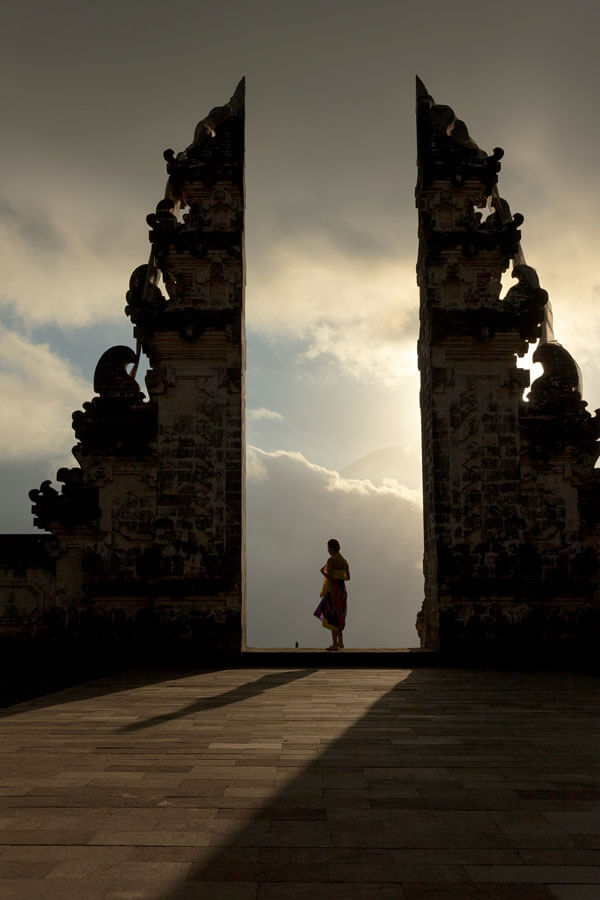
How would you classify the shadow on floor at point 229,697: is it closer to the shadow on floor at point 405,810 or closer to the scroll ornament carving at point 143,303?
the shadow on floor at point 405,810

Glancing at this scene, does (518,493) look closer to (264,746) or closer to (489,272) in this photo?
(489,272)

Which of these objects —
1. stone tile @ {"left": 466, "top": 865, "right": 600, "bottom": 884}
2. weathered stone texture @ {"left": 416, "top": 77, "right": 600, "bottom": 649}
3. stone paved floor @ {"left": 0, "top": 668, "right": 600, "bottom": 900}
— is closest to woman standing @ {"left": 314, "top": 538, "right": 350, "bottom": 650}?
weathered stone texture @ {"left": 416, "top": 77, "right": 600, "bottom": 649}

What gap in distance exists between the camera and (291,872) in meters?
2.53

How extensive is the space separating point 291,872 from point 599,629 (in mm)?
9959

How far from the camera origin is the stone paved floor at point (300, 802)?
2463mm

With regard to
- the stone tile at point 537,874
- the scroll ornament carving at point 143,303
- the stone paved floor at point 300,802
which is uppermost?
the scroll ornament carving at point 143,303

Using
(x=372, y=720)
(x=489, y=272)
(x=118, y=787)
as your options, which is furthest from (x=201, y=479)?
(x=118, y=787)

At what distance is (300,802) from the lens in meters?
3.37

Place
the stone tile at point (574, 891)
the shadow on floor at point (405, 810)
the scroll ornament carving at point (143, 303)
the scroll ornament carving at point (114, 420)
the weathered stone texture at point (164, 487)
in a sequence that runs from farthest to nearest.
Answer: the scroll ornament carving at point (143, 303) < the scroll ornament carving at point (114, 420) < the weathered stone texture at point (164, 487) < the shadow on floor at point (405, 810) < the stone tile at point (574, 891)

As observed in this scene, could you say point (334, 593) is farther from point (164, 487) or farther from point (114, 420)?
point (114, 420)

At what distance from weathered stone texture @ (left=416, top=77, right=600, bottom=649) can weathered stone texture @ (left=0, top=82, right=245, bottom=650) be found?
2924 mm

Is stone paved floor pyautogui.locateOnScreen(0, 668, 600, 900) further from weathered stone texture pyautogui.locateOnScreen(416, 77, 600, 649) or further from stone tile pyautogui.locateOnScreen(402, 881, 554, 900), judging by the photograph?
weathered stone texture pyautogui.locateOnScreen(416, 77, 600, 649)

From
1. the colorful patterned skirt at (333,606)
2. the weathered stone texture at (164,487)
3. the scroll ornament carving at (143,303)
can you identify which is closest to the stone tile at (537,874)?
the weathered stone texture at (164,487)

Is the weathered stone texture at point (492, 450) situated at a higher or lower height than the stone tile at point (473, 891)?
higher
